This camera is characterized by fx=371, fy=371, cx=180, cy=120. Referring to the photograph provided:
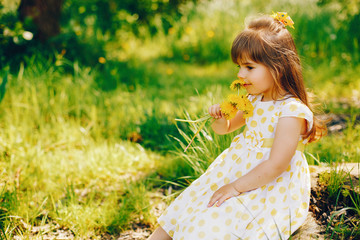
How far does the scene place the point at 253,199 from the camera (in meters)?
1.70

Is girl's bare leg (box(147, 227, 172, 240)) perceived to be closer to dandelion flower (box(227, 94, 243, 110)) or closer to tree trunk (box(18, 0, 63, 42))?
dandelion flower (box(227, 94, 243, 110))

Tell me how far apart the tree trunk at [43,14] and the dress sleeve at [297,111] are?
3.10m

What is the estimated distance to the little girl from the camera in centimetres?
163

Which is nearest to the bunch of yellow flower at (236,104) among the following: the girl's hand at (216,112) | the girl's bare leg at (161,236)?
the girl's hand at (216,112)

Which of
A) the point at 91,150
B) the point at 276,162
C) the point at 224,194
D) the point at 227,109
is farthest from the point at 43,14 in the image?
the point at 276,162

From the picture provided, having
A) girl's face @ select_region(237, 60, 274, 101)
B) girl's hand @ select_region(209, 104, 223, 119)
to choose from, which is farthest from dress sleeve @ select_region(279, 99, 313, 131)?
girl's hand @ select_region(209, 104, 223, 119)

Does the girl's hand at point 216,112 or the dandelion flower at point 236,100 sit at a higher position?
the dandelion flower at point 236,100

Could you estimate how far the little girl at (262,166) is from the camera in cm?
163

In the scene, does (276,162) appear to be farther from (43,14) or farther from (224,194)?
(43,14)

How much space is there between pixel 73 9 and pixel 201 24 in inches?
78.5

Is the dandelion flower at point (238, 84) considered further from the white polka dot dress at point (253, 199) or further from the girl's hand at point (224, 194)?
the girl's hand at point (224, 194)

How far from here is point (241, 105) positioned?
1.75 meters

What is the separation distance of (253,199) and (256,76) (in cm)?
57

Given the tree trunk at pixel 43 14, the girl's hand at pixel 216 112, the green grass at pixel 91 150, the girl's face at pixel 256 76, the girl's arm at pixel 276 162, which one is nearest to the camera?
the girl's arm at pixel 276 162
